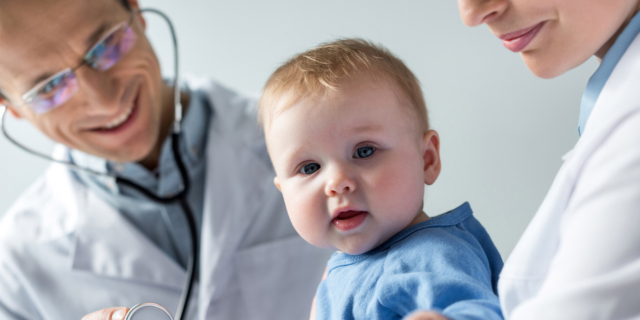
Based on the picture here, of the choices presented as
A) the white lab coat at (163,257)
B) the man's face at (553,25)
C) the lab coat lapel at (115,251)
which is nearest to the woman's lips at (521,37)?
the man's face at (553,25)

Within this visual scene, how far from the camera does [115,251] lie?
1.21m

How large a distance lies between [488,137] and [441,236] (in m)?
0.56

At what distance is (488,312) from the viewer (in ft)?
1.55

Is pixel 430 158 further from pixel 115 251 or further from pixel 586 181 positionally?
pixel 115 251

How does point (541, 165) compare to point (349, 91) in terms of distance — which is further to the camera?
point (541, 165)

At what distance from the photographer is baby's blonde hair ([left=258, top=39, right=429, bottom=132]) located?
0.63 metres

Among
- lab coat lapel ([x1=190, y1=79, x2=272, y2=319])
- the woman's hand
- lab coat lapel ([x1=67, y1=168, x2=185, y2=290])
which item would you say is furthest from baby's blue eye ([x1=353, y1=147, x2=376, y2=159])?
lab coat lapel ([x1=67, y1=168, x2=185, y2=290])

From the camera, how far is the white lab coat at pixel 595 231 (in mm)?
402

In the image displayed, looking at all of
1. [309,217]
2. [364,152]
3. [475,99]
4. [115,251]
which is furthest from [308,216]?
[115,251]

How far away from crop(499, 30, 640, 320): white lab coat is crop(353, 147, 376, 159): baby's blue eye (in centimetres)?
21

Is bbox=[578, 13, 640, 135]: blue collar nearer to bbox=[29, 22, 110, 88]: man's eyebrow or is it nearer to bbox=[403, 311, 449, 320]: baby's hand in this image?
bbox=[403, 311, 449, 320]: baby's hand

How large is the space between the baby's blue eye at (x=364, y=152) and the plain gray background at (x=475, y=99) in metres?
0.36

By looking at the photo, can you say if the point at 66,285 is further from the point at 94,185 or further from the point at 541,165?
the point at 541,165

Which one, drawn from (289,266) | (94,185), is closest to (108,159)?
(94,185)
